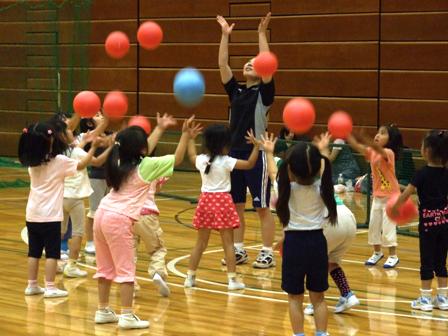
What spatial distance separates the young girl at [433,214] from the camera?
6.88 meters

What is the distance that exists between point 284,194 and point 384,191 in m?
3.41

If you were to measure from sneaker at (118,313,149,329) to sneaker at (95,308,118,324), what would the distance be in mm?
174

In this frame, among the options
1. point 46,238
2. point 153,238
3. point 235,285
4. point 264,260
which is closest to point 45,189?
point 46,238

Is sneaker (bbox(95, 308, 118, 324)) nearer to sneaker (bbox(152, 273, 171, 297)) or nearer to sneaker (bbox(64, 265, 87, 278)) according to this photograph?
sneaker (bbox(152, 273, 171, 297))

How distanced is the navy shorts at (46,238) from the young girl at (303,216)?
2213 millimetres

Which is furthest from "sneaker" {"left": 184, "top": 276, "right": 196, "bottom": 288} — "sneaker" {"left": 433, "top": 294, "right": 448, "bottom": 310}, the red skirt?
"sneaker" {"left": 433, "top": 294, "right": 448, "bottom": 310}

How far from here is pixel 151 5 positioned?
1745 cm

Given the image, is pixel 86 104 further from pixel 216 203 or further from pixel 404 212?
pixel 404 212

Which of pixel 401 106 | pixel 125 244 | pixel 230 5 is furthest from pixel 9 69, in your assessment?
pixel 125 244

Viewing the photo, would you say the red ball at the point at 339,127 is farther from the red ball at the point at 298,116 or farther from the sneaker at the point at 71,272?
the sneaker at the point at 71,272

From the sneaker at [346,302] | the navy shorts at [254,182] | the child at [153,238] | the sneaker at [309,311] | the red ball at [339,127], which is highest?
the red ball at [339,127]

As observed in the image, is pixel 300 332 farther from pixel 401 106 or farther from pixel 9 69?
pixel 9 69

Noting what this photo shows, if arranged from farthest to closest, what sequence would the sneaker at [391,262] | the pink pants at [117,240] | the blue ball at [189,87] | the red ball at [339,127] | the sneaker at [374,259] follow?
the sneaker at [374,259] < the sneaker at [391,262] < the blue ball at [189,87] < the red ball at [339,127] < the pink pants at [117,240]

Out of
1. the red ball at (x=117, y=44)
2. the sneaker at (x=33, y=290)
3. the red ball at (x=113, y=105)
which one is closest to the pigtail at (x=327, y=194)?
the red ball at (x=113, y=105)
